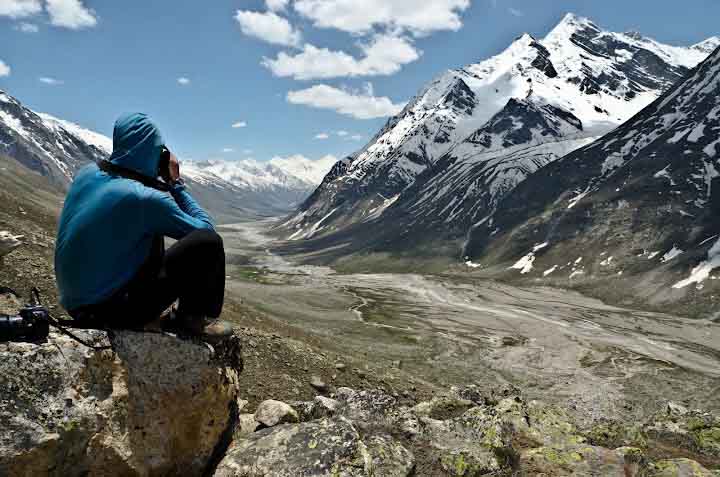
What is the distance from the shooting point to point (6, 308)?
8.89 m

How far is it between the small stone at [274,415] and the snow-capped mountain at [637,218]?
112 m

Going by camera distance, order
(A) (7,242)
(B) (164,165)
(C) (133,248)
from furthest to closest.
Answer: (A) (7,242)
(B) (164,165)
(C) (133,248)

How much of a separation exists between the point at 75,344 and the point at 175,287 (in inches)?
49.1

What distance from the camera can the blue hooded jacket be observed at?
18.3 ft

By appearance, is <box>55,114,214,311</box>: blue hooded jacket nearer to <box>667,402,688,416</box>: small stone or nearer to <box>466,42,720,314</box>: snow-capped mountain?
<box>667,402,688,416</box>: small stone

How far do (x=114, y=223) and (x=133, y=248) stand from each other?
367mm

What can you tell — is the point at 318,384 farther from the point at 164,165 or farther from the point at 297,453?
the point at 164,165

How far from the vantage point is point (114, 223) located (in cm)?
559

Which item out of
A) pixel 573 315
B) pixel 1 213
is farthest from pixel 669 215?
pixel 1 213

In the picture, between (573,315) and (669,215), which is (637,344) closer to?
(573,315)

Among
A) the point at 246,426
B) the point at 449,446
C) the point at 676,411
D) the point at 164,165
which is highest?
the point at 164,165

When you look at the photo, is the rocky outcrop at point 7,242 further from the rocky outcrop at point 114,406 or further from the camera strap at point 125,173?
the rocky outcrop at point 114,406

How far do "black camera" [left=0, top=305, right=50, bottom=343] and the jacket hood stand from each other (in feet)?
6.45

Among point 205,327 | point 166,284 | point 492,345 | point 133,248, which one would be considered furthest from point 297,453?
point 492,345
